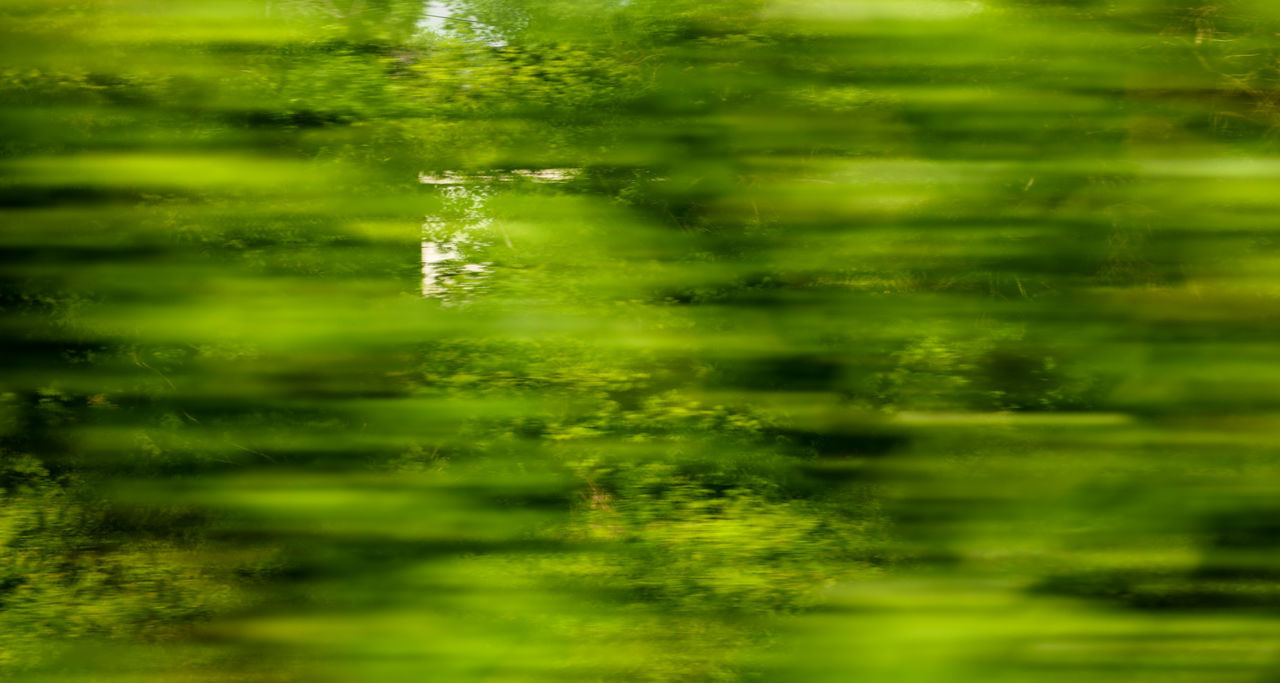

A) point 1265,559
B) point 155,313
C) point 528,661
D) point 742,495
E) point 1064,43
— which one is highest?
point 1064,43

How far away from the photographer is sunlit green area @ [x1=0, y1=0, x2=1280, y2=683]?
1.52m

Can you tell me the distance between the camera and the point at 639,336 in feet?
5.15

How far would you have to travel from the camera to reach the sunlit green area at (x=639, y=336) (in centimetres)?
152

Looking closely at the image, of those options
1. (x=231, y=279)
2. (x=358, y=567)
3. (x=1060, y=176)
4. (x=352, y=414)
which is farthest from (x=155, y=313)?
(x=1060, y=176)

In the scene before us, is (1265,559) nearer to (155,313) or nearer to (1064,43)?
(1064,43)

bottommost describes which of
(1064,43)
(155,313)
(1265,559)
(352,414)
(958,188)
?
(1265,559)

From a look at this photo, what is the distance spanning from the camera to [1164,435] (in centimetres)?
158

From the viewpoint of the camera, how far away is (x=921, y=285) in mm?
1574

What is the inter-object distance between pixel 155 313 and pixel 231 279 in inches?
4.7

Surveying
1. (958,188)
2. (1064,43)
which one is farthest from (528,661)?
(1064,43)

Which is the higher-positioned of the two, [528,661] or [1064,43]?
[1064,43]

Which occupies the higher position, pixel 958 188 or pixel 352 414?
pixel 958 188

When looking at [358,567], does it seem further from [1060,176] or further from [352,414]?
[1060,176]

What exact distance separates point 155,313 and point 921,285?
1131mm
